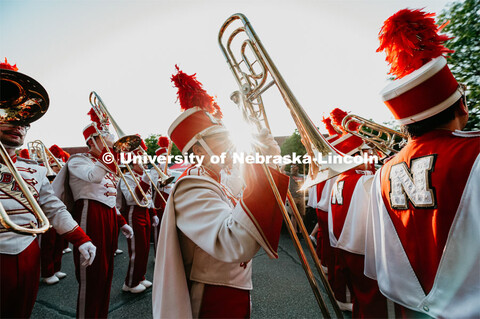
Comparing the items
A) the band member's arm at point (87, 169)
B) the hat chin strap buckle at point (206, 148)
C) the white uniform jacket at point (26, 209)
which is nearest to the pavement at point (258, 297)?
the white uniform jacket at point (26, 209)

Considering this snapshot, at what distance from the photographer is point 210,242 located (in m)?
1.09

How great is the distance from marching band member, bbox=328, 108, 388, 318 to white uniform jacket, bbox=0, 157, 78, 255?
2.73 metres

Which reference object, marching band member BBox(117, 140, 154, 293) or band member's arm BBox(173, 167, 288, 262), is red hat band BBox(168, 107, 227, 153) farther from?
marching band member BBox(117, 140, 154, 293)

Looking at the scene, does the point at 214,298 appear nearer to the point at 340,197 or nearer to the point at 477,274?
the point at 477,274

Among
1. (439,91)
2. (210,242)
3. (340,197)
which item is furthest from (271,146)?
(340,197)

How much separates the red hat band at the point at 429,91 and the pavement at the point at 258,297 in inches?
107

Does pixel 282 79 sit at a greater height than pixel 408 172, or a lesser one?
greater

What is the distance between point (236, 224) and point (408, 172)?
115 cm

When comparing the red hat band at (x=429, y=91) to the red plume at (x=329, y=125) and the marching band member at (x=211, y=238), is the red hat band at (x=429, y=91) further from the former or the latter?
the red plume at (x=329, y=125)

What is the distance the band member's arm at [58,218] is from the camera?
2156 mm

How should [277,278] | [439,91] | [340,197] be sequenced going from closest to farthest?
[439,91] → [340,197] → [277,278]

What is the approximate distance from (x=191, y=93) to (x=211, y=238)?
1.16m

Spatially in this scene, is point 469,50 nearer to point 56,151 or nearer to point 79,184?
point 79,184

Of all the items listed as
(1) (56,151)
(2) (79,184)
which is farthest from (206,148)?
(1) (56,151)
